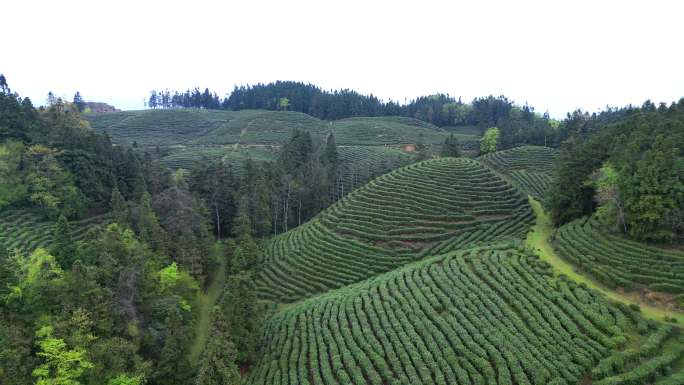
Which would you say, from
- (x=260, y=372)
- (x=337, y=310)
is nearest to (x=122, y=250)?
(x=260, y=372)

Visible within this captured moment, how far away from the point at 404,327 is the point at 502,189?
3135 cm

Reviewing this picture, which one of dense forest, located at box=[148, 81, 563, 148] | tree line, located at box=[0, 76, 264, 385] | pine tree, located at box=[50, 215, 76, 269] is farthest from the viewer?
dense forest, located at box=[148, 81, 563, 148]

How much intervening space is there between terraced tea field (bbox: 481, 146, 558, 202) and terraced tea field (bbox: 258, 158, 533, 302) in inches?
590

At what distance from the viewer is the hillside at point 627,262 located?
28062 mm

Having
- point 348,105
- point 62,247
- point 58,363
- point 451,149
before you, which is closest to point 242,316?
point 58,363

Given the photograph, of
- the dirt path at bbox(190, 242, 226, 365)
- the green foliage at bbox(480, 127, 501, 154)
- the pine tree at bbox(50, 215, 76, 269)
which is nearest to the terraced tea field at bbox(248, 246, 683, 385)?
the dirt path at bbox(190, 242, 226, 365)

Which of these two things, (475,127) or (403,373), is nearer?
(403,373)

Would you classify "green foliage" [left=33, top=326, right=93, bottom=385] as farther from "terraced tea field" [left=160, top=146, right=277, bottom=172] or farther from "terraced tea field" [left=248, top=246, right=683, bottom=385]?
"terraced tea field" [left=160, top=146, right=277, bottom=172]

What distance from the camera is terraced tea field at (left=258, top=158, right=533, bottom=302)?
145 ft

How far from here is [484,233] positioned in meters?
45.7

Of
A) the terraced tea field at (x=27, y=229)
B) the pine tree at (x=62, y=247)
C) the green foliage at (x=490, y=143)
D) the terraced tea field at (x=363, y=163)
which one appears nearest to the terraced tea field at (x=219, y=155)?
the terraced tea field at (x=363, y=163)

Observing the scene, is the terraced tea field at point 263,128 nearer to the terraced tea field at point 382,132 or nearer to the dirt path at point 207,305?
the terraced tea field at point 382,132

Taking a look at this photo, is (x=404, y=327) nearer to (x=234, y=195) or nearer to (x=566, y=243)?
(x=566, y=243)

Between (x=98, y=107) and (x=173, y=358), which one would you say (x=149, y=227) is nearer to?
(x=173, y=358)
